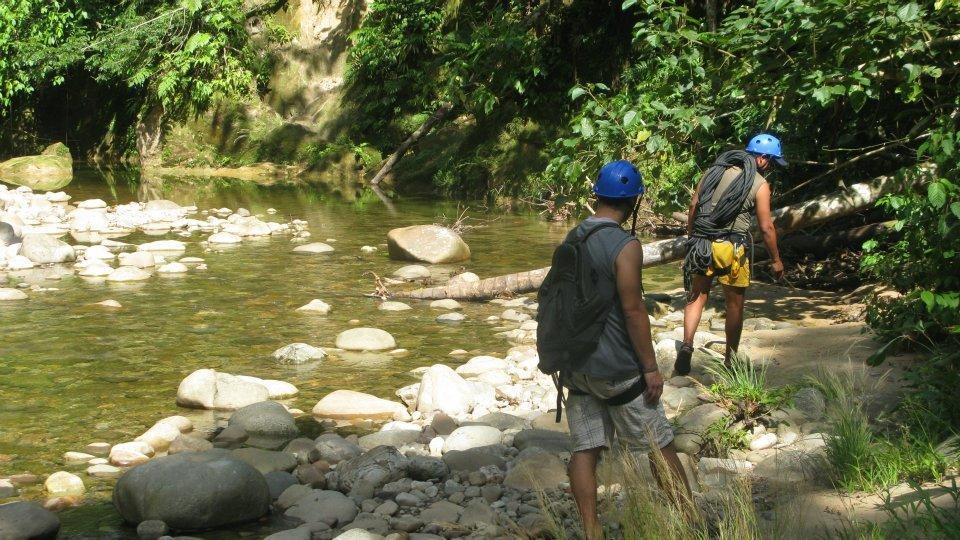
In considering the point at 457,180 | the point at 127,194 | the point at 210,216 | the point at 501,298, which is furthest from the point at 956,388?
the point at 127,194

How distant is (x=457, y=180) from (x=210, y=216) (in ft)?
19.2

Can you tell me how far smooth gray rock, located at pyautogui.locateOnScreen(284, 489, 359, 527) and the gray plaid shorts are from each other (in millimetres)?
1519

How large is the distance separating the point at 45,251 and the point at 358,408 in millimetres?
7222

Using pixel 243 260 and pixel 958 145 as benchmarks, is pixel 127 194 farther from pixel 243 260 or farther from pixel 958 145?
pixel 958 145

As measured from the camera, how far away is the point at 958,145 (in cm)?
529

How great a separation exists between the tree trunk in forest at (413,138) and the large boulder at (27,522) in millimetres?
17236

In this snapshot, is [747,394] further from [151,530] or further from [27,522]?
[27,522]

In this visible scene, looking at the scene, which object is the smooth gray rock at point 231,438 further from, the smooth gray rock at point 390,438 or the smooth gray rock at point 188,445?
the smooth gray rock at point 390,438

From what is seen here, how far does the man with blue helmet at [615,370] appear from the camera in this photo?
393 centimetres

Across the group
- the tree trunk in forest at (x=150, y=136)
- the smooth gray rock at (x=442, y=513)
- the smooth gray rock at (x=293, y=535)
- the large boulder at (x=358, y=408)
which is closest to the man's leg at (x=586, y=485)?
the smooth gray rock at (x=442, y=513)

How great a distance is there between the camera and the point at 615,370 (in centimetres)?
396

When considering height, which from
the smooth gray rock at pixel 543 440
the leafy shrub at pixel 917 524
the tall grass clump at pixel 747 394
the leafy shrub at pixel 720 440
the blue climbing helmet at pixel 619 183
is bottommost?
the smooth gray rock at pixel 543 440

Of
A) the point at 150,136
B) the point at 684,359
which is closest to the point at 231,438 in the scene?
the point at 684,359

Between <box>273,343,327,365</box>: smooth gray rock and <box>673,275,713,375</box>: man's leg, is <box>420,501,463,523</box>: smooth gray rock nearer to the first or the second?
<box>673,275,713,375</box>: man's leg
